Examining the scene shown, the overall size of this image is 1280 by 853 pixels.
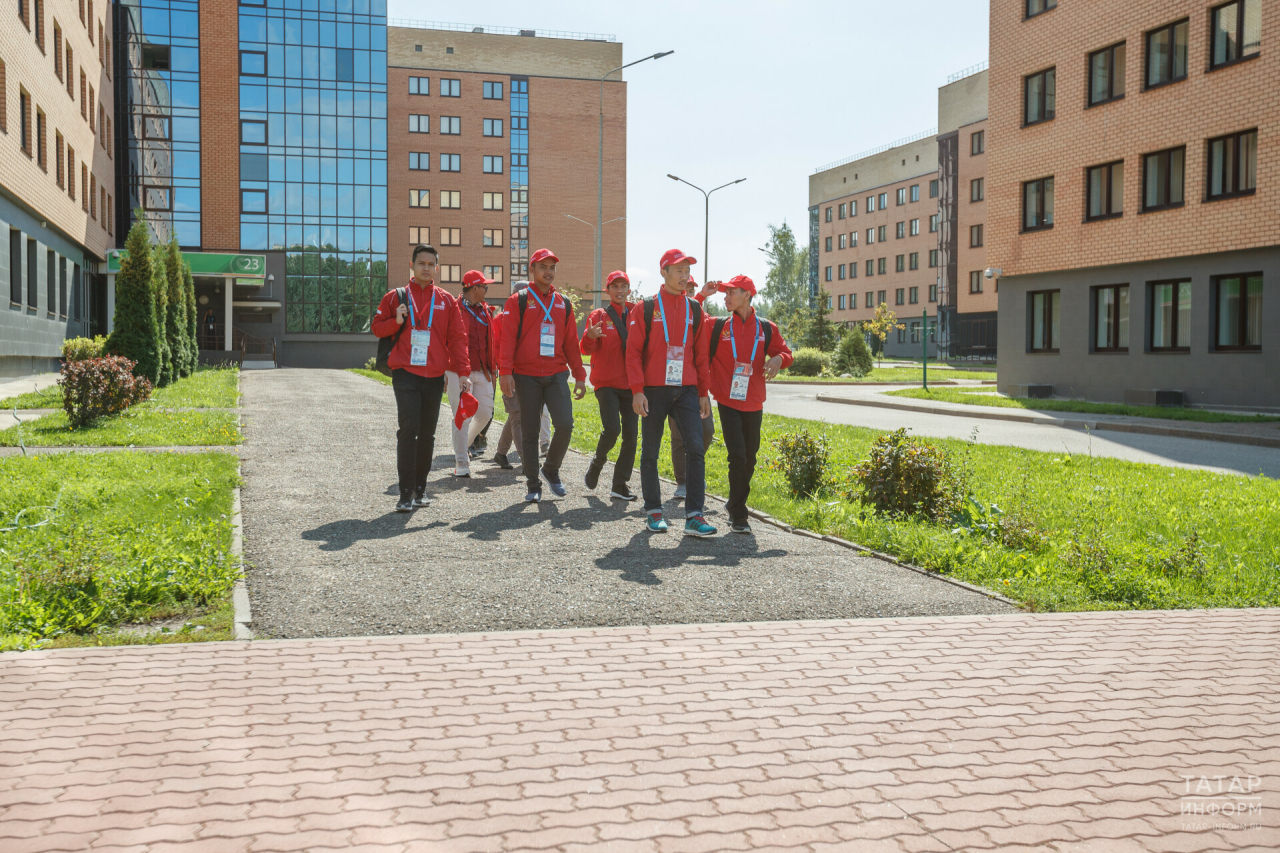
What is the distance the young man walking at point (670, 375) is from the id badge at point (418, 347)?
5.70ft

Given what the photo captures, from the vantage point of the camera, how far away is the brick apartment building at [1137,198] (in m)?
22.2

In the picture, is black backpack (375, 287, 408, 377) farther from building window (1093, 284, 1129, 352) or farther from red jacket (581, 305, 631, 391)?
building window (1093, 284, 1129, 352)

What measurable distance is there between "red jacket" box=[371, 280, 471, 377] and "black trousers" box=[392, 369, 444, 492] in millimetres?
98

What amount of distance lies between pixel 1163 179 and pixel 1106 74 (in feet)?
11.7

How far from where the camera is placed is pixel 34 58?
90.7 feet

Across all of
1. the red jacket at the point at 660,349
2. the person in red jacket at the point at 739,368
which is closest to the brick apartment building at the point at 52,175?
the red jacket at the point at 660,349

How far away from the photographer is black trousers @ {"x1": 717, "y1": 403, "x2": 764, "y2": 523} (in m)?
7.73

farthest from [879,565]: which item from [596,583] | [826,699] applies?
[826,699]

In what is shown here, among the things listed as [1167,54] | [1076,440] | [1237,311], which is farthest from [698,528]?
[1167,54]

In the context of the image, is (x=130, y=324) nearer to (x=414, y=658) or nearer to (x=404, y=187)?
(x=414, y=658)

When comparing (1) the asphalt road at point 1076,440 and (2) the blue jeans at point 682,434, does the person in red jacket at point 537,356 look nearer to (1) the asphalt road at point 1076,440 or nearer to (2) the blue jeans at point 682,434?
(2) the blue jeans at point 682,434

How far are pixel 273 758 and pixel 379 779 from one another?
418 millimetres

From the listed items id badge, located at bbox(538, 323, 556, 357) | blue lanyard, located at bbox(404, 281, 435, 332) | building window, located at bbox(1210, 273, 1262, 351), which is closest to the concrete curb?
building window, located at bbox(1210, 273, 1262, 351)

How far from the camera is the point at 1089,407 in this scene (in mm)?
22250
